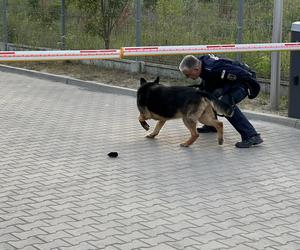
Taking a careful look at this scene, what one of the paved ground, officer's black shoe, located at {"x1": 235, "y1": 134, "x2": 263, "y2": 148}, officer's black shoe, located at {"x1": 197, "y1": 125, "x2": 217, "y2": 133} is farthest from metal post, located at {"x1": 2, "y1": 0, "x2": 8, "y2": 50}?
officer's black shoe, located at {"x1": 235, "y1": 134, "x2": 263, "y2": 148}

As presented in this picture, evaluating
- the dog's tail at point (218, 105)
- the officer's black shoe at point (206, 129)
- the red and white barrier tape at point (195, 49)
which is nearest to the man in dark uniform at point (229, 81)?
the dog's tail at point (218, 105)

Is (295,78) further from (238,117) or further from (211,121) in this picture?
(211,121)

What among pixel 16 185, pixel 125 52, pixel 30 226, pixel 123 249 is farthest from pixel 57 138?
pixel 123 249

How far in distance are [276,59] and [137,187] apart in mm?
4250

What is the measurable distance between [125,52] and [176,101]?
905 millimetres

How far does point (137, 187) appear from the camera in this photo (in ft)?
20.9

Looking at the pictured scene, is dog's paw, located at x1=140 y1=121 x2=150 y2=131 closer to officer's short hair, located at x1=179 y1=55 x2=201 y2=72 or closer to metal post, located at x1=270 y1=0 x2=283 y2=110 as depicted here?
officer's short hair, located at x1=179 y1=55 x2=201 y2=72

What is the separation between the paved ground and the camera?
16.6ft

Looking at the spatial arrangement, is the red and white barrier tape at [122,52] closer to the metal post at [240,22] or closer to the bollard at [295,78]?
the bollard at [295,78]

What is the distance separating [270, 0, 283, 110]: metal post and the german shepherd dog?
2.14 m

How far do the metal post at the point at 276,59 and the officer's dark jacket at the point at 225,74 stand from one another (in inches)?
63.6

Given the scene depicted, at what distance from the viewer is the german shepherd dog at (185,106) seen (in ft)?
25.7

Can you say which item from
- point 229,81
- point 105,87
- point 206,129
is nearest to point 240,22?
point 105,87

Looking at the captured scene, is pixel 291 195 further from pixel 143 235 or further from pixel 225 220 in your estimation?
pixel 143 235
